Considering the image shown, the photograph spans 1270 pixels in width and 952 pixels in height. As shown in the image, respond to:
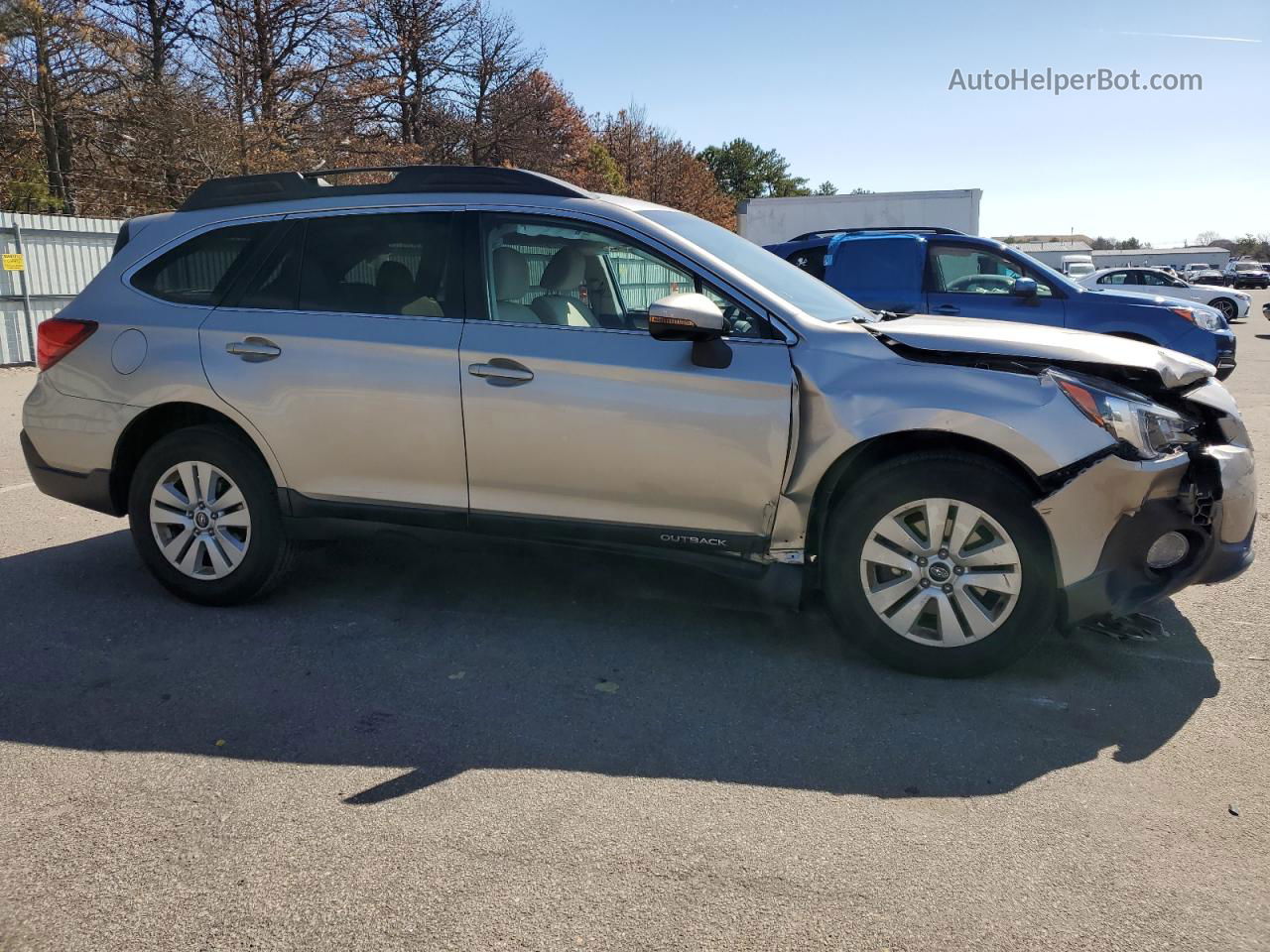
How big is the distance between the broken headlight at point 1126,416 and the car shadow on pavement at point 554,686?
36.1 inches

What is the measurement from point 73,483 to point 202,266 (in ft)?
3.91

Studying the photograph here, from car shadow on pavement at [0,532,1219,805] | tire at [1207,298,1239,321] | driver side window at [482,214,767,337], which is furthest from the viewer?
tire at [1207,298,1239,321]

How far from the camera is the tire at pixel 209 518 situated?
4555mm

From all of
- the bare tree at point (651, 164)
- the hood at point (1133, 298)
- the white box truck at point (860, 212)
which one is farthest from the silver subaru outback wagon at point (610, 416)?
the bare tree at point (651, 164)

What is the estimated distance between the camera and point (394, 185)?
4.56 metres

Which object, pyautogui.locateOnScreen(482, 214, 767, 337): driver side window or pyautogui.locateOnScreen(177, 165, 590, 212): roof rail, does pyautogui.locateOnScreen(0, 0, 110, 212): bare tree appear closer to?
pyautogui.locateOnScreen(177, 165, 590, 212): roof rail

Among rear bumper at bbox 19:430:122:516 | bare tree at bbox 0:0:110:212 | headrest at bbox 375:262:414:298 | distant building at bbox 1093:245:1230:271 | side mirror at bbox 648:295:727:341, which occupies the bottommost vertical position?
rear bumper at bbox 19:430:122:516

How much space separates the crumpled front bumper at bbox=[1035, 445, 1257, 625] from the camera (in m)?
3.60

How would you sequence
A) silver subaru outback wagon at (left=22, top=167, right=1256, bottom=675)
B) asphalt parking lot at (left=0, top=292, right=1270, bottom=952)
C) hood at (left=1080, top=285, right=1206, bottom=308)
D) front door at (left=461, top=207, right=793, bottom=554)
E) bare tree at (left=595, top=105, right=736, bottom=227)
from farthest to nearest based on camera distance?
bare tree at (left=595, top=105, right=736, bottom=227) < hood at (left=1080, top=285, right=1206, bottom=308) < front door at (left=461, top=207, right=793, bottom=554) < silver subaru outback wagon at (left=22, top=167, right=1256, bottom=675) < asphalt parking lot at (left=0, top=292, right=1270, bottom=952)

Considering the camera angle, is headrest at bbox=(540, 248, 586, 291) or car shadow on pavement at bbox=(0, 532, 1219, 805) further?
headrest at bbox=(540, 248, 586, 291)

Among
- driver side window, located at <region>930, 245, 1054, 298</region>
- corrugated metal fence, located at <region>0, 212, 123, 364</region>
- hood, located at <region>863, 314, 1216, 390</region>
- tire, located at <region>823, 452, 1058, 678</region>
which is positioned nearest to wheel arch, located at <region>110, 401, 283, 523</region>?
tire, located at <region>823, 452, 1058, 678</region>

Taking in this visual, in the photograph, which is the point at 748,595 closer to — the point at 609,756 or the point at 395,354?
the point at 609,756

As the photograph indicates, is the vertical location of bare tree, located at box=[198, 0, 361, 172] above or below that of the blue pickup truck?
above

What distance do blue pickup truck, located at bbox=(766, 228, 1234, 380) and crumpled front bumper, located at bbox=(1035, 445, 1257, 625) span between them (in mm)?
6483
